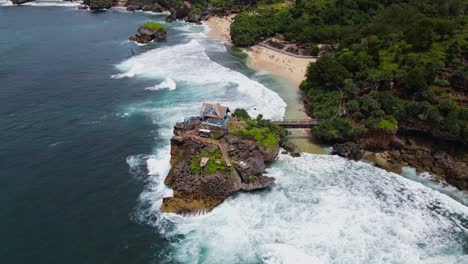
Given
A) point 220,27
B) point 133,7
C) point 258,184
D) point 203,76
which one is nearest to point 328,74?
point 203,76

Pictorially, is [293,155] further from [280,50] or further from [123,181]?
[280,50]

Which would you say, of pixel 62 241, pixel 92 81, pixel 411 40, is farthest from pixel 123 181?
pixel 411 40

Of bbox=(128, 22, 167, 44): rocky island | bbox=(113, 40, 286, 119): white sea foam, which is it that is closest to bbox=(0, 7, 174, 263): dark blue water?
bbox=(113, 40, 286, 119): white sea foam

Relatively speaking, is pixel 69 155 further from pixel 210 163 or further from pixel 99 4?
pixel 99 4

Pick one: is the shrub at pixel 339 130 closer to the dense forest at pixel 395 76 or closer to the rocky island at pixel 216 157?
the dense forest at pixel 395 76

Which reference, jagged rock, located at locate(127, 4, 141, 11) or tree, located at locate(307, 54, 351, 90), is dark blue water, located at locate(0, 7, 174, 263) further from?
jagged rock, located at locate(127, 4, 141, 11)

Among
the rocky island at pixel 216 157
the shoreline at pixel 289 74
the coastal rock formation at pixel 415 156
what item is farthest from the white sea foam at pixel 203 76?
the coastal rock formation at pixel 415 156
